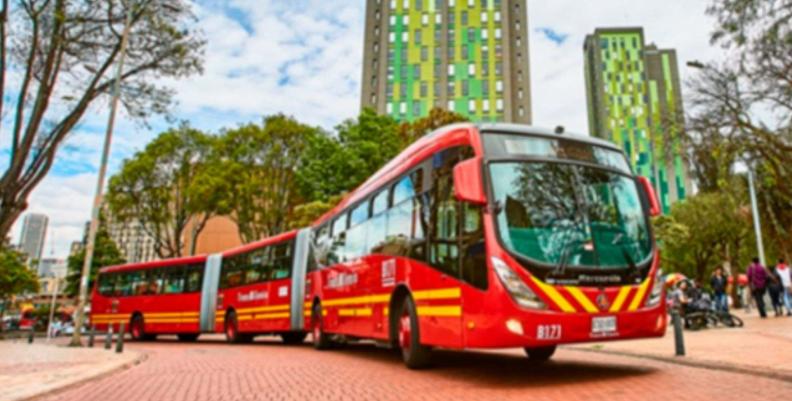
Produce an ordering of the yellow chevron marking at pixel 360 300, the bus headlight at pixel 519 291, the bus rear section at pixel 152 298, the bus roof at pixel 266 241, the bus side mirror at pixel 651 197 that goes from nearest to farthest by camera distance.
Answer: the bus headlight at pixel 519 291
the bus side mirror at pixel 651 197
the yellow chevron marking at pixel 360 300
the bus roof at pixel 266 241
the bus rear section at pixel 152 298

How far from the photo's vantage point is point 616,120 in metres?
112

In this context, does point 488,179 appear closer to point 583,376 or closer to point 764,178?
point 583,376

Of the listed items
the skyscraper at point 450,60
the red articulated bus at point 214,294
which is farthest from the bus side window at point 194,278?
the skyscraper at point 450,60

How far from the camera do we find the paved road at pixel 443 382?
6184mm

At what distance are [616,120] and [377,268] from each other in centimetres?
11138

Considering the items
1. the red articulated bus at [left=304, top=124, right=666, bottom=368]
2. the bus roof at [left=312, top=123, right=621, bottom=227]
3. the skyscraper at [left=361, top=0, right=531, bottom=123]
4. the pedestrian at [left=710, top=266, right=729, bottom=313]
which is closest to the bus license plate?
the red articulated bus at [left=304, top=124, right=666, bottom=368]

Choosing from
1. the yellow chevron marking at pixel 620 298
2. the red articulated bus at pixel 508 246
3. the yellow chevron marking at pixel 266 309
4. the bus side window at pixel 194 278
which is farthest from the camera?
the bus side window at pixel 194 278

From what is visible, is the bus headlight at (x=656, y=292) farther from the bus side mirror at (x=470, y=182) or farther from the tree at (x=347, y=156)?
the tree at (x=347, y=156)

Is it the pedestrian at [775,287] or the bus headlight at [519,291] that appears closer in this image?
the bus headlight at [519,291]

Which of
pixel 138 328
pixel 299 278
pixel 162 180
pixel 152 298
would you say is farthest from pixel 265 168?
pixel 299 278

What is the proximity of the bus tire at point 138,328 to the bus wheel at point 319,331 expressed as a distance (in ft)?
41.1

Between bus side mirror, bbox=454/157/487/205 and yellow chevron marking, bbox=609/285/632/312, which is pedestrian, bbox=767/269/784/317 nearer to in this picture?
yellow chevron marking, bbox=609/285/632/312

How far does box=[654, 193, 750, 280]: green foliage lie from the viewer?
38750mm

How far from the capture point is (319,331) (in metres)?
14.6
